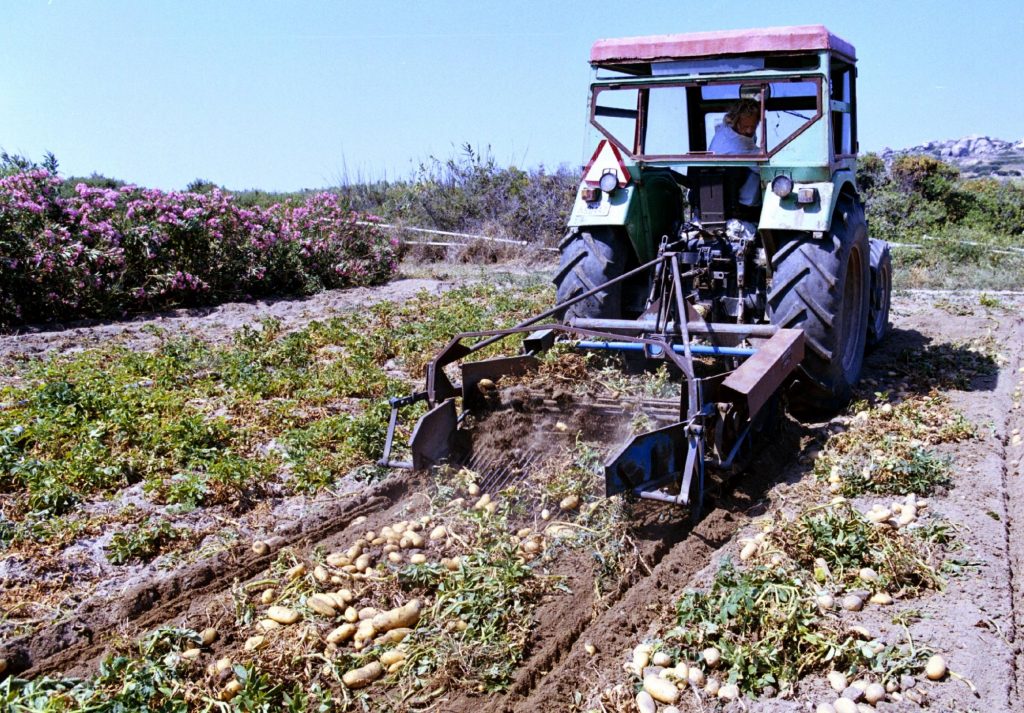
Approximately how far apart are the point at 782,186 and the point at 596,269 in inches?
49.0

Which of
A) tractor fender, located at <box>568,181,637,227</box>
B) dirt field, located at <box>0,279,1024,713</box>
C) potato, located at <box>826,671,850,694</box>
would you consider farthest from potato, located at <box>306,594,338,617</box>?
tractor fender, located at <box>568,181,637,227</box>

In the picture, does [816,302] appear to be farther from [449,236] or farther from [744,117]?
[449,236]

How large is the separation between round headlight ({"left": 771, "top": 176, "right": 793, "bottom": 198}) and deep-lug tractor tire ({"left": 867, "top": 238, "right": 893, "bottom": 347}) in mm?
2312

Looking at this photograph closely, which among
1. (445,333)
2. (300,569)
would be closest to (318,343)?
(445,333)

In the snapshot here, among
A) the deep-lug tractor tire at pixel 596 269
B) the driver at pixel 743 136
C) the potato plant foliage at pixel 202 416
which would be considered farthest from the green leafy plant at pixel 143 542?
the driver at pixel 743 136

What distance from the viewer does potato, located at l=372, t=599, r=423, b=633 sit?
11.2 ft

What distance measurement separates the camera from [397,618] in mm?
3447

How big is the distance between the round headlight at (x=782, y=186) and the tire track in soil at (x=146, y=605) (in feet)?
10.2

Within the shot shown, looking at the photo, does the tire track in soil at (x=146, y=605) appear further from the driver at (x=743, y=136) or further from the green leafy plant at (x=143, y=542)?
the driver at (x=743, y=136)

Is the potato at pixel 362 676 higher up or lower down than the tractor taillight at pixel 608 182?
lower down

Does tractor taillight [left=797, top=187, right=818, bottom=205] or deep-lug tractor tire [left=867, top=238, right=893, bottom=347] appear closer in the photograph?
tractor taillight [left=797, top=187, right=818, bottom=205]

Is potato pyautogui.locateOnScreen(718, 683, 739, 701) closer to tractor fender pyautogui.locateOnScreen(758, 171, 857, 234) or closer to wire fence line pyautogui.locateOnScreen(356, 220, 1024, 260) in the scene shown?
tractor fender pyautogui.locateOnScreen(758, 171, 857, 234)

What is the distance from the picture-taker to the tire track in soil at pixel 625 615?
3.07 meters

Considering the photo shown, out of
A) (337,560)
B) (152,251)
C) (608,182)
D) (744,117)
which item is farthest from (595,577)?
(152,251)
